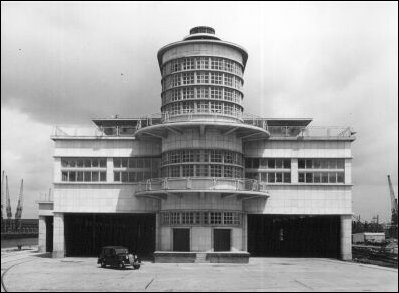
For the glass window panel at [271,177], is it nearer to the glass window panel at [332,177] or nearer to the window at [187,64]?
the glass window panel at [332,177]

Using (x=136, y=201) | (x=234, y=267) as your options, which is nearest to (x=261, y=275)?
(x=234, y=267)

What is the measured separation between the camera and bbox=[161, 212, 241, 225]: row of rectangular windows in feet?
157

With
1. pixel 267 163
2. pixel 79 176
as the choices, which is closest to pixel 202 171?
pixel 267 163

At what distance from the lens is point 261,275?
35.9 m

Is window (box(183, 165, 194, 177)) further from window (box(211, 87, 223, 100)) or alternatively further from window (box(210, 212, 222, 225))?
window (box(211, 87, 223, 100))

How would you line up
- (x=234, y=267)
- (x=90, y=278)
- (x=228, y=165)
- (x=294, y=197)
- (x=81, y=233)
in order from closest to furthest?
(x=90, y=278) → (x=234, y=267) → (x=228, y=165) → (x=294, y=197) → (x=81, y=233)

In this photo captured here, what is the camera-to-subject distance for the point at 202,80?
49344mm

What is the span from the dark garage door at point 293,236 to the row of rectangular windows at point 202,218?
9.92m

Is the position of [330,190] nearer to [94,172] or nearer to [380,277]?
[380,277]

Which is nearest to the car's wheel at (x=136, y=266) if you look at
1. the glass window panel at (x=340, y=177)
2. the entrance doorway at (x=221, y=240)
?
the entrance doorway at (x=221, y=240)

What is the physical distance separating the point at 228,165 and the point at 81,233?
81.0 ft

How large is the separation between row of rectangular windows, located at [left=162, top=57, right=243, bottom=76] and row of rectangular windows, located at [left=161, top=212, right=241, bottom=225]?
13920 mm

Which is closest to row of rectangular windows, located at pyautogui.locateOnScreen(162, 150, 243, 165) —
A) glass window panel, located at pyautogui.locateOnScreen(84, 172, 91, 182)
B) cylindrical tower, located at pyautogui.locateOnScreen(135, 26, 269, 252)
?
cylindrical tower, located at pyautogui.locateOnScreen(135, 26, 269, 252)

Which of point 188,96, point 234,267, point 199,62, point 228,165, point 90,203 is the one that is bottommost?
point 234,267
